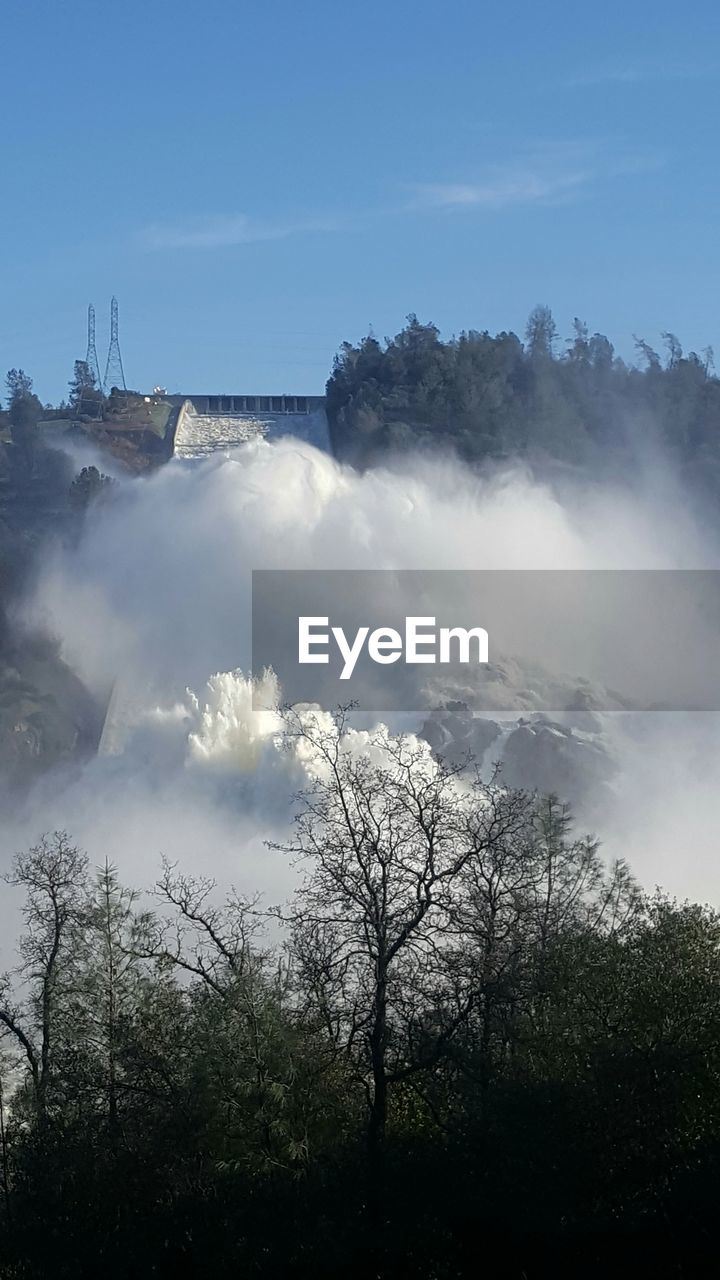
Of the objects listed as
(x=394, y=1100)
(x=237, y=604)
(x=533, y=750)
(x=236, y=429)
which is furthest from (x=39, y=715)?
(x=394, y=1100)

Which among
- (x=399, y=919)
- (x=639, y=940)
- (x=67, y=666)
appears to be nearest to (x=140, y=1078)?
(x=399, y=919)

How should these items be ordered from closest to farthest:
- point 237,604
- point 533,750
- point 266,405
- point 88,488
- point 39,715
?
1. point 533,750
2. point 39,715
3. point 237,604
4. point 88,488
5. point 266,405

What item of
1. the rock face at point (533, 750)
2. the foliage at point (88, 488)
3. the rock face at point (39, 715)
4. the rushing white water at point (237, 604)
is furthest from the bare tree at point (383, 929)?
the foliage at point (88, 488)

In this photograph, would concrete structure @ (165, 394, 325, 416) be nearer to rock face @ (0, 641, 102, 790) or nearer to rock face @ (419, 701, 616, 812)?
rock face @ (0, 641, 102, 790)

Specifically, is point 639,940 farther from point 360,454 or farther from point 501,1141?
point 360,454

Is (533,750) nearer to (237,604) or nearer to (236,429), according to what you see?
(237,604)
